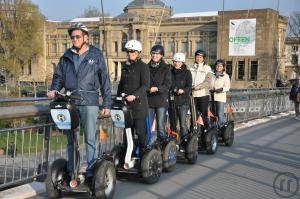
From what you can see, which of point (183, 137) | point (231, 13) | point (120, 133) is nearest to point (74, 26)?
point (120, 133)

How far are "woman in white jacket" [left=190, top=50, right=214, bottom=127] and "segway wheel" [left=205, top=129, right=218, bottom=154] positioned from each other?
0.40m

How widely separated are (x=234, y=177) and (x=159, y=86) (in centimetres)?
192

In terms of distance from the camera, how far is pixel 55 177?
6023 mm

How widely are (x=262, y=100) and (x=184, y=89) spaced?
427 inches

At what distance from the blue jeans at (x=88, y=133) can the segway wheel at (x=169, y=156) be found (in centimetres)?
172

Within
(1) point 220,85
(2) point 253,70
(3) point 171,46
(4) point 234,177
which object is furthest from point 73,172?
(3) point 171,46

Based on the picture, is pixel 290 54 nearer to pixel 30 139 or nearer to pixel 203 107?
pixel 203 107

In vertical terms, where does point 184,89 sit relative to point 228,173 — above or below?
above

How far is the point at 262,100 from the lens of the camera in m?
19.1

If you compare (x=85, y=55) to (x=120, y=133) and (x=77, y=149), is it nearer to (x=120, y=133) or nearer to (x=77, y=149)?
(x=77, y=149)

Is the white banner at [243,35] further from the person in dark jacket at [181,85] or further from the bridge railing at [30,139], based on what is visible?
the bridge railing at [30,139]

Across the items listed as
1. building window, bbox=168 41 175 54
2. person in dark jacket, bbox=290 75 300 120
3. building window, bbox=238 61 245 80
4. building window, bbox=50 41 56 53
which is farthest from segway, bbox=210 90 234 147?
building window, bbox=50 41 56 53

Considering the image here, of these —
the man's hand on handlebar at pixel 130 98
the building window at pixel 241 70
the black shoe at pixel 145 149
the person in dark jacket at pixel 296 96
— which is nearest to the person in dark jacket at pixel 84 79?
the man's hand on handlebar at pixel 130 98

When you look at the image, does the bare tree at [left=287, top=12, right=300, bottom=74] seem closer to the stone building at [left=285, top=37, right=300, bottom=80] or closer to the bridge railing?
the stone building at [left=285, top=37, right=300, bottom=80]
